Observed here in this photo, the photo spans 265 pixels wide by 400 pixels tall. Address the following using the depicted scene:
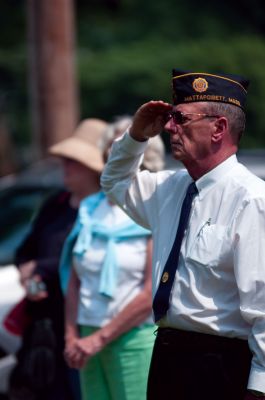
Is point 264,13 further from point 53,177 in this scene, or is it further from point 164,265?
point 164,265

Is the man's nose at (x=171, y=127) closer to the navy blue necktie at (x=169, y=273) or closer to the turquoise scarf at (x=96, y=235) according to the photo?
the navy blue necktie at (x=169, y=273)

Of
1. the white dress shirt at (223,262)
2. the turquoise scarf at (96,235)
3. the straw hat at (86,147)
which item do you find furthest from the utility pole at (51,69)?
the white dress shirt at (223,262)

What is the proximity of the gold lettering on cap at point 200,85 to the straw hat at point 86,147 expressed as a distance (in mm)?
1590

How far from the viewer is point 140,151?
3.68m

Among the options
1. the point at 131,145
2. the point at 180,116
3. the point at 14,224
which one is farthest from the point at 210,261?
the point at 14,224

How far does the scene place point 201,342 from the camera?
3.32 m

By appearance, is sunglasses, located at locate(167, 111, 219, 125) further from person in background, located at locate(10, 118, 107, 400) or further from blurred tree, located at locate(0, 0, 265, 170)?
blurred tree, located at locate(0, 0, 265, 170)

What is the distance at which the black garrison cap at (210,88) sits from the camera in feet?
11.0

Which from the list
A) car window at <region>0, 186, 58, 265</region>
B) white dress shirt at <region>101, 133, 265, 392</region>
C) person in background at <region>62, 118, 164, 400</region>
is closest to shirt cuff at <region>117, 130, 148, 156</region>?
white dress shirt at <region>101, 133, 265, 392</region>

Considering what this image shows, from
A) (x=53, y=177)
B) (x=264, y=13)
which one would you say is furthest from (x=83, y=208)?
(x=264, y=13)

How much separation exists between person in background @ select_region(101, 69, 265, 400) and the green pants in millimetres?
856

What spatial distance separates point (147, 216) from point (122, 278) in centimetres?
78

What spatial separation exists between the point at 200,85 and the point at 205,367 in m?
0.93

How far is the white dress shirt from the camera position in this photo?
3.17 metres
